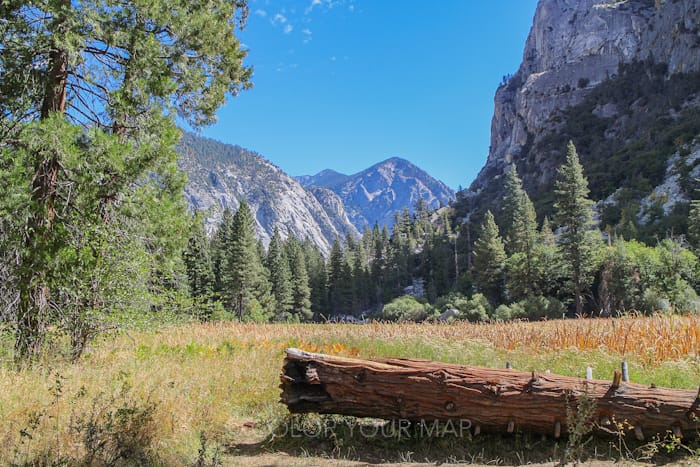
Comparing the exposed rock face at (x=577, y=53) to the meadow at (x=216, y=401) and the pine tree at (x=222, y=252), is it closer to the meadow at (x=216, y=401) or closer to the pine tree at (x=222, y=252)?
the pine tree at (x=222, y=252)

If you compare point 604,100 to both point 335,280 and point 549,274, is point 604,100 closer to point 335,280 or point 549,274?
point 549,274

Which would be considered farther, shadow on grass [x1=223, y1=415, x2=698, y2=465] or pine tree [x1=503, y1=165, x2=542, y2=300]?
pine tree [x1=503, y1=165, x2=542, y2=300]

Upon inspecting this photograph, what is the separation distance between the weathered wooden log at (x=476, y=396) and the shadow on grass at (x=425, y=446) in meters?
0.17

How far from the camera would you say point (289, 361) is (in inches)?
185

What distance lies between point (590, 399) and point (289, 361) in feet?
10.2

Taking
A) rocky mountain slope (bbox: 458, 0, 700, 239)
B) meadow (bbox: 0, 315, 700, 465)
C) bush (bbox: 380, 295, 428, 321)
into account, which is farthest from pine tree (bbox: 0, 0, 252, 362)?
rocky mountain slope (bbox: 458, 0, 700, 239)

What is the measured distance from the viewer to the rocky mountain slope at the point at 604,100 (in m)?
64.0

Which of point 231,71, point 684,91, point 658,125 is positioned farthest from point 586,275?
point 684,91

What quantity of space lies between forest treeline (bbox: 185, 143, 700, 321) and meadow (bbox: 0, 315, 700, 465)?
172 cm

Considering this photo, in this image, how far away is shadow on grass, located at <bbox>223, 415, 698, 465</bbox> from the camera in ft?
13.0

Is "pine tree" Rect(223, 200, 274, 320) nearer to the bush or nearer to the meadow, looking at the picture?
the bush

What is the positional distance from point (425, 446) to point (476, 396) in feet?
2.65

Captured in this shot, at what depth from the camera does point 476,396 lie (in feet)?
13.8

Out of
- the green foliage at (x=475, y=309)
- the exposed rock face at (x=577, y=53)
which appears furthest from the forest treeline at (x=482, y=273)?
the exposed rock face at (x=577, y=53)
